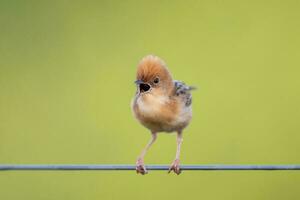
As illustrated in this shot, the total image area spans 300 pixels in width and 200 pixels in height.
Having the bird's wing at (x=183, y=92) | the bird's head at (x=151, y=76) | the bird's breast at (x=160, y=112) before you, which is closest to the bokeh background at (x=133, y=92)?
the bird's wing at (x=183, y=92)

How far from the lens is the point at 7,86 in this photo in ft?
31.7

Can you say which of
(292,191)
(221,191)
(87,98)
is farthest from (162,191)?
(87,98)

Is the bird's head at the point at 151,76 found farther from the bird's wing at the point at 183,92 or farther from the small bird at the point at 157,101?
the bird's wing at the point at 183,92

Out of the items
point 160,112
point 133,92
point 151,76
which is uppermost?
point 133,92

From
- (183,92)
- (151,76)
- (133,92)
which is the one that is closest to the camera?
(151,76)

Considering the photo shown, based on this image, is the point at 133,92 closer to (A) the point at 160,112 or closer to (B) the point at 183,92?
(B) the point at 183,92

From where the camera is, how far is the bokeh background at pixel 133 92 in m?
8.28

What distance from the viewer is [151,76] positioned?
Answer: 20.1ft

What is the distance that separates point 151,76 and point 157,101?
0.18 meters

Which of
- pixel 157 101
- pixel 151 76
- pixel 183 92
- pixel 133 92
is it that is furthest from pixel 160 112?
pixel 133 92

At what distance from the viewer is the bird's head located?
6109 millimetres

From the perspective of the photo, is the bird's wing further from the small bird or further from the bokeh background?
the bokeh background

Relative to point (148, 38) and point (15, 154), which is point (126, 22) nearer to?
point (148, 38)

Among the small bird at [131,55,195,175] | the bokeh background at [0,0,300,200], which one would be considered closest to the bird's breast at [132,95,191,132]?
the small bird at [131,55,195,175]
